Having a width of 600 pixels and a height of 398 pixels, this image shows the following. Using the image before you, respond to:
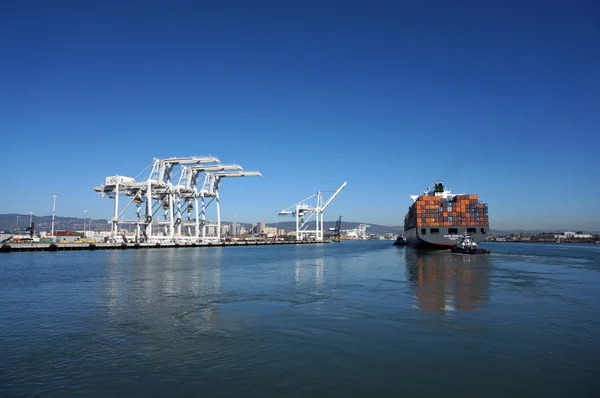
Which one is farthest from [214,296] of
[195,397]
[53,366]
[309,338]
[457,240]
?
[457,240]

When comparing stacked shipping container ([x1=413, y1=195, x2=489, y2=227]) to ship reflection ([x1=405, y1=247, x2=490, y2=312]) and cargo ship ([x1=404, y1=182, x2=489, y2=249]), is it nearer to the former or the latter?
cargo ship ([x1=404, y1=182, x2=489, y2=249])

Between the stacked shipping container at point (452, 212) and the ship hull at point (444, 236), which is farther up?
the stacked shipping container at point (452, 212)

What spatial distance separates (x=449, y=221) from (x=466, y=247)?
838cm

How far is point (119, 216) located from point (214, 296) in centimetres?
6239

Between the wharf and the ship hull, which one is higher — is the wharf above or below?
below

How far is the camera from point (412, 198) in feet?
302

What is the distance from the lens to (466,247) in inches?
2178

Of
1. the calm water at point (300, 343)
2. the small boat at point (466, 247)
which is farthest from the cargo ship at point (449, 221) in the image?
the calm water at point (300, 343)

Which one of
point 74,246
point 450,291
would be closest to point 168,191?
point 74,246

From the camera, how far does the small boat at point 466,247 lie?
54062 millimetres

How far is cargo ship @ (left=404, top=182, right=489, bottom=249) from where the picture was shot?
6184 centimetres

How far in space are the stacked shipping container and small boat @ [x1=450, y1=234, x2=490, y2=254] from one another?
3.58m

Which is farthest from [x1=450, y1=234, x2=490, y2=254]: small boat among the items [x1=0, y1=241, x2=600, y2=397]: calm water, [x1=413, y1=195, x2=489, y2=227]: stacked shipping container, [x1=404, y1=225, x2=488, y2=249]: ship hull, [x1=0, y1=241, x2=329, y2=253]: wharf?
[x1=0, y1=241, x2=329, y2=253]: wharf

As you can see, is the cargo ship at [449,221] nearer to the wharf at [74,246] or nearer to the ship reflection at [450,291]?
the ship reflection at [450,291]
